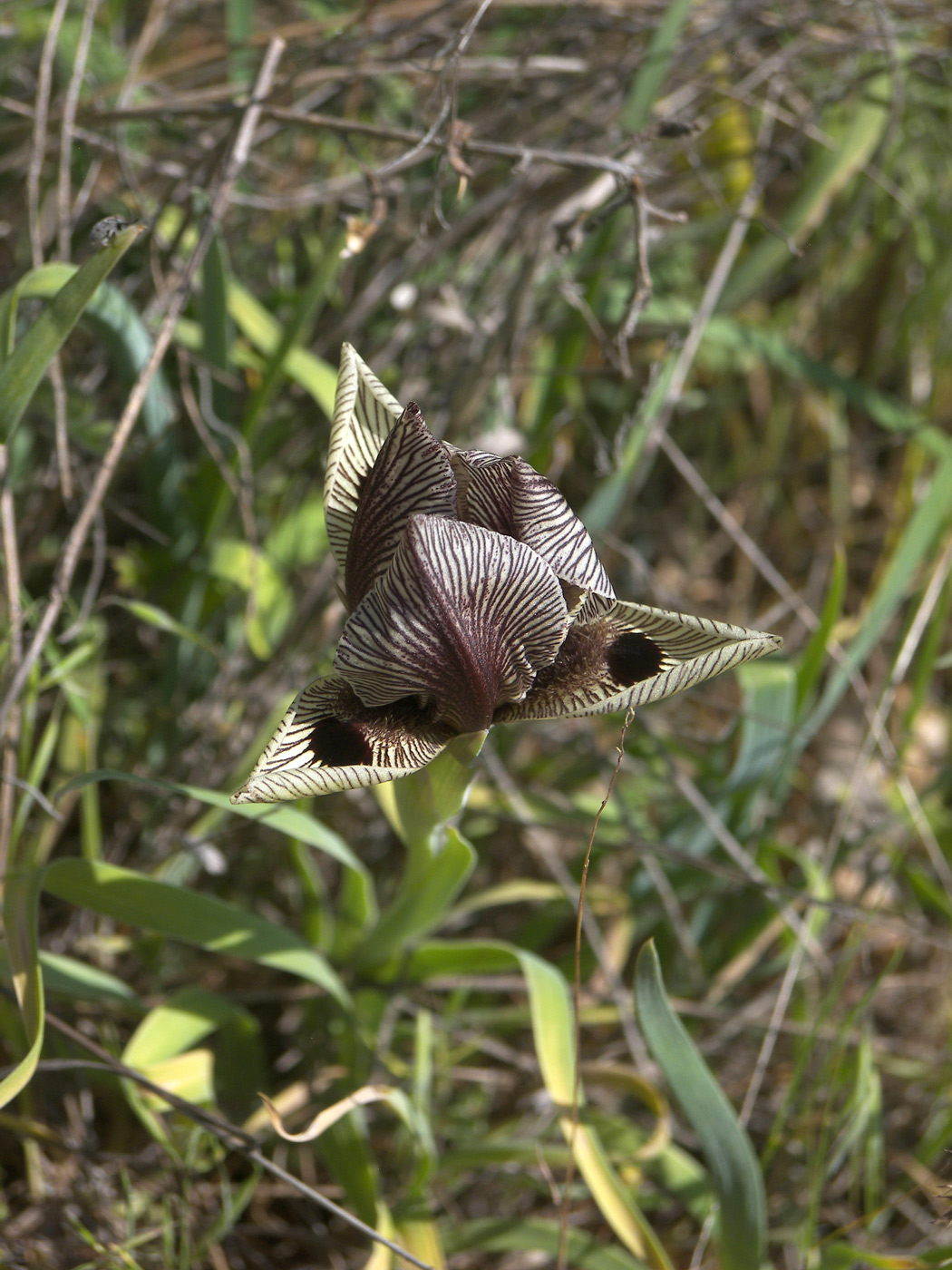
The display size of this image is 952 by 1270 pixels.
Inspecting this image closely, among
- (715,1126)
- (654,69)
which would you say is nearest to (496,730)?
(715,1126)

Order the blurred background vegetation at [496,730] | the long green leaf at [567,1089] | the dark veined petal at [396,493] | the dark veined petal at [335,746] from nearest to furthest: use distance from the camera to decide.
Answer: the dark veined petal at [335,746]
the dark veined petal at [396,493]
the long green leaf at [567,1089]
the blurred background vegetation at [496,730]

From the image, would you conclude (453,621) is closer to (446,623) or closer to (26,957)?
(446,623)

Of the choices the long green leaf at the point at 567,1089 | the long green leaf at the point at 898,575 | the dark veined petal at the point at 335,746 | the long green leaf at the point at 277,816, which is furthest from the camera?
the long green leaf at the point at 898,575

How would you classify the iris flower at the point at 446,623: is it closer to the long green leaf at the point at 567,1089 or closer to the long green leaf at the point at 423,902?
the long green leaf at the point at 423,902

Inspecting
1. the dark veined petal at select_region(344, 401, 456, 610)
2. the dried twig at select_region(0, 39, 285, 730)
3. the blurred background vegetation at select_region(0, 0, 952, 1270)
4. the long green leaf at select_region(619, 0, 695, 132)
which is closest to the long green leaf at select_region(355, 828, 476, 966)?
the blurred background vegetation at select_region(0, 0, 952, 1270)

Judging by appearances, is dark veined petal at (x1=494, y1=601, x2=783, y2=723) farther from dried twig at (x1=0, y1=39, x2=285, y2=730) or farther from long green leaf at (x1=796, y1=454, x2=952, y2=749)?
long green leaf at (x1=796, y1=454, x2=952, y2=749)

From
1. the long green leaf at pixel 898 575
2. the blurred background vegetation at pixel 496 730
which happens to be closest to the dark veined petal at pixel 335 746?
the blurred background vegetation at pixel 496 730

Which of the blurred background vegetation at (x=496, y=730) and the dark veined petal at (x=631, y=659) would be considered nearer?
the dark veined petal at (x=631, y=659)
